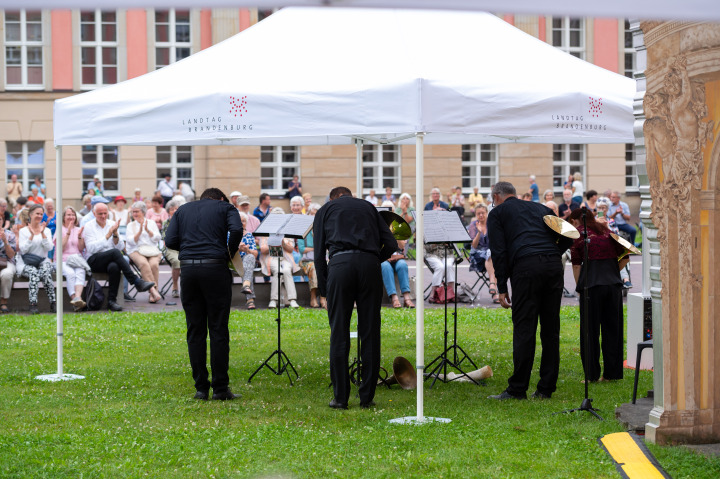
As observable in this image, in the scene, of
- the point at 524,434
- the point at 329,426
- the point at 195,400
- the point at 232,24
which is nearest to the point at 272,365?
the point at 195,400

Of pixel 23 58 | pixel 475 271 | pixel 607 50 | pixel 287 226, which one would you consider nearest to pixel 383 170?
pixel 607 50

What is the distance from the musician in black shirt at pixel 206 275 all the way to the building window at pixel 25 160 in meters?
25.8

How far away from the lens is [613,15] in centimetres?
326

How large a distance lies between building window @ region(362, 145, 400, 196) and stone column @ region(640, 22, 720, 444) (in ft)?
85.2

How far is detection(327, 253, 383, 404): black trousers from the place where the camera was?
→ 7.72 m

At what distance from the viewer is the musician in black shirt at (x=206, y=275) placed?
8055 mm

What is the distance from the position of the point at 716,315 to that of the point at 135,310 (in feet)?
33.1

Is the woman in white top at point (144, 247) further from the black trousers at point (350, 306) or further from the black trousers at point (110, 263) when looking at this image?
the black trousers at point (350, 306)

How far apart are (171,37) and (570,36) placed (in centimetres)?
1411

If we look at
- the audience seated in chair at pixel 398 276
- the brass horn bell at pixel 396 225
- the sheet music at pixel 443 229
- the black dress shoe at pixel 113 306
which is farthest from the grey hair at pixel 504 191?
the black dress shoe at pixel 113 306

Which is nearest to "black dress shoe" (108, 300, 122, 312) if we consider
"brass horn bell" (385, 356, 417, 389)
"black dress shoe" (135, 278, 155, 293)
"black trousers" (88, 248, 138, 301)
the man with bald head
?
the man with bald head

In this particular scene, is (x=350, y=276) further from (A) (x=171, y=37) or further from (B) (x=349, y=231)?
(A) (x=171, y=37)

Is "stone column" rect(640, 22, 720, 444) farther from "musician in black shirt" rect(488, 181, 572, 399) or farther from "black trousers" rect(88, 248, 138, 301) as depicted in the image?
"black trousers" rect(88, 248, 138, 301)

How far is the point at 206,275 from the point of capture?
802cm
